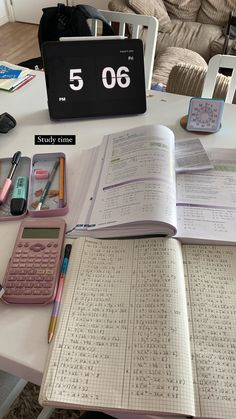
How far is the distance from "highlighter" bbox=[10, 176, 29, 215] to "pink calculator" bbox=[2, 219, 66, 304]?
3 centimetres

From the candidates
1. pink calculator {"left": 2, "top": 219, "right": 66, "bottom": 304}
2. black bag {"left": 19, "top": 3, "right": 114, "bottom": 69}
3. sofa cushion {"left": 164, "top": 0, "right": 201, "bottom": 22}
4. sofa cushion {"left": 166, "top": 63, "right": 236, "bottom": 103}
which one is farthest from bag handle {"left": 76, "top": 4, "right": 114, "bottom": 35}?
sofa cushion {"left": 164, "top": 0, "right": 201, "bottom": 22}

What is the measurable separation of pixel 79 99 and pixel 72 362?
29.2 inches

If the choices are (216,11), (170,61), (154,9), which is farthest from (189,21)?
(170,61)

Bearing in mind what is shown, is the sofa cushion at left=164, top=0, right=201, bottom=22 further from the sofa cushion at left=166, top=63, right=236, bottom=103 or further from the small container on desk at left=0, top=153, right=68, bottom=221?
the small container on desk at left=0, top=153, right=68, bottom=221

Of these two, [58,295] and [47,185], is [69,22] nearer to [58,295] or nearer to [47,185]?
[47,185]

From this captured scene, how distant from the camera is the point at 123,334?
1.51 feet

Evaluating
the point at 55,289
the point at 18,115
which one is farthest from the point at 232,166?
the point at 18,115

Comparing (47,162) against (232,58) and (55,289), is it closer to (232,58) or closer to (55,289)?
(55,289)

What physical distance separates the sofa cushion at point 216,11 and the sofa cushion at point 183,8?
0.06 m

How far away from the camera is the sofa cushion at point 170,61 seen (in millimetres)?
2045

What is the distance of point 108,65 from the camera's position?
942 mm

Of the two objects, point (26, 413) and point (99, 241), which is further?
point (26, 413)

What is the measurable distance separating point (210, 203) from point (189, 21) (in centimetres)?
300

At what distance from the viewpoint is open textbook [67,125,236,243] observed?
1.95 feet
